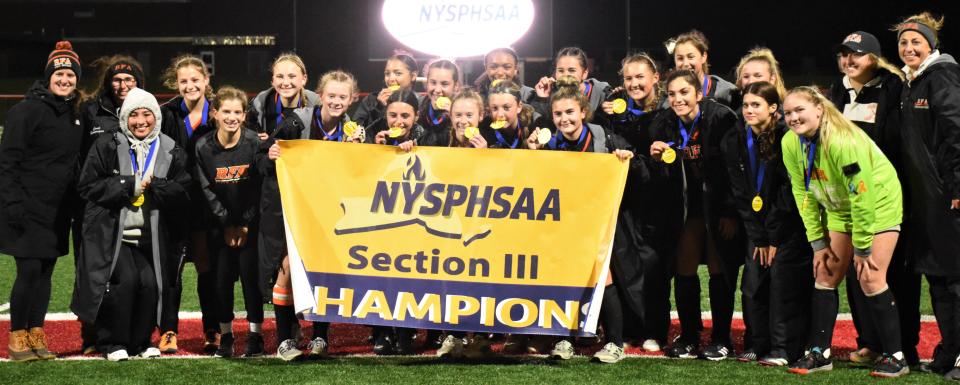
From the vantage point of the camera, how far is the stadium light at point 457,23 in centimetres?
1092

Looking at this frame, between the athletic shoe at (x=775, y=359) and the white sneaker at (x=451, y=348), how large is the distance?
4.70 ft

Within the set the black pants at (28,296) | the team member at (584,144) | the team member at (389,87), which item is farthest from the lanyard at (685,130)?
the black pants at (28,296)

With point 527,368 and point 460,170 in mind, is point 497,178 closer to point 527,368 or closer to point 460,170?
point 460,170

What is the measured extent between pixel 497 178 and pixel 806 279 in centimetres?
150

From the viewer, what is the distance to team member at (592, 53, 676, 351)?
229 inches

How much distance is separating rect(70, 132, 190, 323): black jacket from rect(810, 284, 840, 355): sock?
303 cm

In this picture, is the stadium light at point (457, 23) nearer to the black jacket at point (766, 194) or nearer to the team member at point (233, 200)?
the team member at point (233, 200)

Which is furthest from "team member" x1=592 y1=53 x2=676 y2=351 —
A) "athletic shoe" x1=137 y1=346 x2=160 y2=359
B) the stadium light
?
the stadium light

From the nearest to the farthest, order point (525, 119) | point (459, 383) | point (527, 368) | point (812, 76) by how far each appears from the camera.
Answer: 1. point (459, 383)
2. point (527, 368)
3. point (525, 119)
4. point (812, 76)

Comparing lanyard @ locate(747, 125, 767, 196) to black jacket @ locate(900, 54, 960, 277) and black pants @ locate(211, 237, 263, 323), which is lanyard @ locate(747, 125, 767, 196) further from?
black pants @ locate(211, 237, 263, 323)

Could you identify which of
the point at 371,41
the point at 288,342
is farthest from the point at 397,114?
the point at 371,41

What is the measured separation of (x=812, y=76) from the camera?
619 inches

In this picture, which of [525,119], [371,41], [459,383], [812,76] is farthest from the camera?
[812,76]

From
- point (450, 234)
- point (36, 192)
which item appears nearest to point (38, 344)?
point (36, 192)
